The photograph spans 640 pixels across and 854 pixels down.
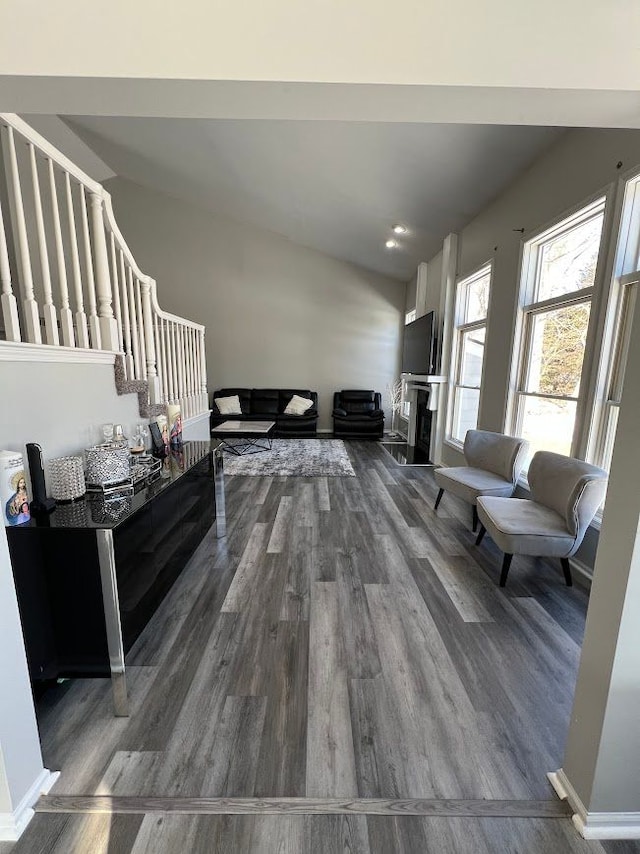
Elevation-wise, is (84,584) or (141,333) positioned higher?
(141,333)

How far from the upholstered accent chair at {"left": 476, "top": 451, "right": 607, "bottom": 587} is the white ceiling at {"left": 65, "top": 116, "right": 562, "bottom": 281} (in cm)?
240

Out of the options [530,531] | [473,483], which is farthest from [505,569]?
[473,483]

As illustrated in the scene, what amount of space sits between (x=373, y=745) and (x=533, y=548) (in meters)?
1.45

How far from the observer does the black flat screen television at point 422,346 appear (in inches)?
199

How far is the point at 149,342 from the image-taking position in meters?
2.87

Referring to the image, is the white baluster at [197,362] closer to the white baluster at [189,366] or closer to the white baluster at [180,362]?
the white baluster at [189,366]

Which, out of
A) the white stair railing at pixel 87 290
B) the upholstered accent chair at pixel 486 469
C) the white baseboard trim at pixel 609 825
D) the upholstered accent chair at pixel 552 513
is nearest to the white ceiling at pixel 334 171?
the white stair railing at pixel 87 290

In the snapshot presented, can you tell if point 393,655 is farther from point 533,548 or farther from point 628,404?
point 628,404

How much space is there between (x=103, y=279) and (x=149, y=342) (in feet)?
2.04

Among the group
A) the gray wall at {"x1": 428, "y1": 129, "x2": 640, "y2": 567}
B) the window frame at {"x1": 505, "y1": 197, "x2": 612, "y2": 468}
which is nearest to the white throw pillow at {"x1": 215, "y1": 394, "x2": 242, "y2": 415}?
the gray wall at {"x1": 428, "y1": 129, "x2": 640, "y2": 567}

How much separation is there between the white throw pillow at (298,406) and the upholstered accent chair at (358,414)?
1.84 feet

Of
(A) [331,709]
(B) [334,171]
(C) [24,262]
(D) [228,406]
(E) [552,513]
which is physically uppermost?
(B) [334,171]

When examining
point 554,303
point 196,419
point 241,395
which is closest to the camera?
point 554,303

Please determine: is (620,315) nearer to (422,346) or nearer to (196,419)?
(422,346)
